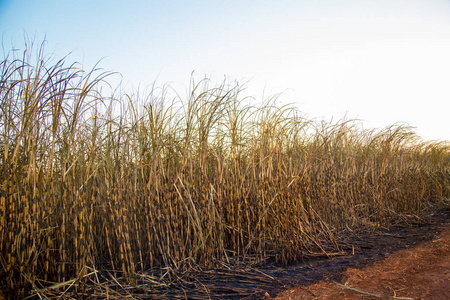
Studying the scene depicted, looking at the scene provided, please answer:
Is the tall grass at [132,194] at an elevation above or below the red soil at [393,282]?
above

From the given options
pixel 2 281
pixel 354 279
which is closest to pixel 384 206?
pixel 354 279

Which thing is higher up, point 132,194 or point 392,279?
point 132,194

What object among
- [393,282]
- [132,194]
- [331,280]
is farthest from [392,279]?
[132,194]

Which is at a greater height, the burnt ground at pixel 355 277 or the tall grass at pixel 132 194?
the tall grass at pixel 132 194

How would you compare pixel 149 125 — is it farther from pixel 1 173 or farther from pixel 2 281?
pixel 2 281

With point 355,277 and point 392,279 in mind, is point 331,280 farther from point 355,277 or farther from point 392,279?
point 392,279

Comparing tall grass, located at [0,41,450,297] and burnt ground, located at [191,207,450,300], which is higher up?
tall grass, located at [0,41,450,297]

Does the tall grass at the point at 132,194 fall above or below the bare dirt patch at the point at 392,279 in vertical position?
above

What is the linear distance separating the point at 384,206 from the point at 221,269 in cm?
241

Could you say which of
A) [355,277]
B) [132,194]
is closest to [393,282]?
[355,277]

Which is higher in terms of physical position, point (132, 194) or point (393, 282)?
point (132, 194)

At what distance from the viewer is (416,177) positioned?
4000 millimetres

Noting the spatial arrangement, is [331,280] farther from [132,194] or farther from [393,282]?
[132,194]

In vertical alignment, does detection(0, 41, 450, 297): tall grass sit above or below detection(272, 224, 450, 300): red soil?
above
